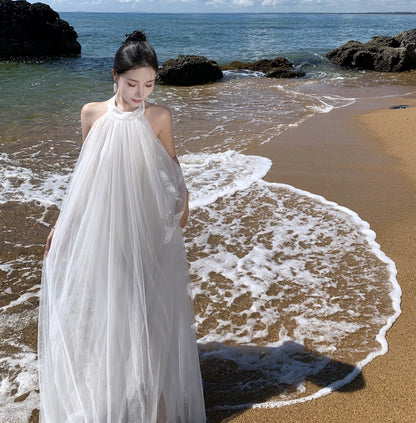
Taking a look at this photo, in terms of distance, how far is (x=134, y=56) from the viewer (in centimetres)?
209

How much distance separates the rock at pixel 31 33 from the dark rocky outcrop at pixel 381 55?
674 inches

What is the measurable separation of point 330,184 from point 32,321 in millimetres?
4368

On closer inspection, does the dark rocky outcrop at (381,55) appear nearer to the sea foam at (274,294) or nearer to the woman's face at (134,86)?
the sea foam at (274,294)

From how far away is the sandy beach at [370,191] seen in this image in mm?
2727

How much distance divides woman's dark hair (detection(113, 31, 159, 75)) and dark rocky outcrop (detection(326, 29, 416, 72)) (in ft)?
65.4

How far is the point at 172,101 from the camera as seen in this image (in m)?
13.5

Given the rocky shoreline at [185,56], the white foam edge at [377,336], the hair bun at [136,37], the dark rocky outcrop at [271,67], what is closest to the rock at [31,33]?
the rocky shoreline at [185,56]

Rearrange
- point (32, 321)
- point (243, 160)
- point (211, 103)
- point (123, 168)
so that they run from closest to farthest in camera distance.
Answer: point (123, 168) → point (32, 321) → point (243, 160) → point (211, 103)

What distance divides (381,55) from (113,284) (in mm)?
21299

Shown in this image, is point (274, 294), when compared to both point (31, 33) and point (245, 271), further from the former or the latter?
point (31, 33)

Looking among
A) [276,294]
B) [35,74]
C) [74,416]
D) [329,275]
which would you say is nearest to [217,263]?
[276,294]

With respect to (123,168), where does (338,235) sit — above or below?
below

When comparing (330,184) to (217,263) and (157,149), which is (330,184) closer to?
(217,263)

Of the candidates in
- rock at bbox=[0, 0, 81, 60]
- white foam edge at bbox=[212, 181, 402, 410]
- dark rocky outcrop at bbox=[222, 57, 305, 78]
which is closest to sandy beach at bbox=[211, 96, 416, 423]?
white foam edge at bbox=[212, 181, 402, 410]
